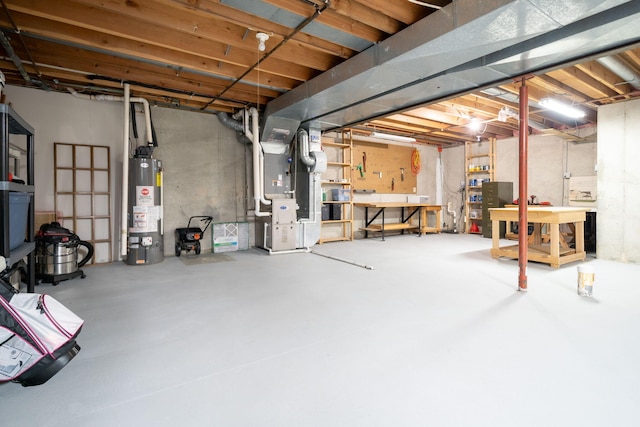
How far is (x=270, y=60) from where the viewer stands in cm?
395

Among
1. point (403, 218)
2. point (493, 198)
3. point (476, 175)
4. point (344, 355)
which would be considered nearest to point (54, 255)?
point (344, 355)

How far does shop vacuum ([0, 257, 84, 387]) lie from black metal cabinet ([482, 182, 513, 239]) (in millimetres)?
8318

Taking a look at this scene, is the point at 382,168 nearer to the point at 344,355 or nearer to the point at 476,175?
the point at 476,175

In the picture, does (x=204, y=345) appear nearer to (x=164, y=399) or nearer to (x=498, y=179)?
(x=164, y=399)

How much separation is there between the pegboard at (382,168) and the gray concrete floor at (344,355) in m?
4.58

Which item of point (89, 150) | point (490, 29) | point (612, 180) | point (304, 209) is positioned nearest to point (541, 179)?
point (612, 180)

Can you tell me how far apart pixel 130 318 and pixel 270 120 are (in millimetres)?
3851

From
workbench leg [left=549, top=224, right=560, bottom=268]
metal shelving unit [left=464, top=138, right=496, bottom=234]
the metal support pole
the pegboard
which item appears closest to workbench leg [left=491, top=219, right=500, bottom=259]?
workbench leg [left=549, top=224, right=560, bottom=268]

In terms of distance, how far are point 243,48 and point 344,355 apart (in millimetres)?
3497

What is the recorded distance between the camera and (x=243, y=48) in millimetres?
3682

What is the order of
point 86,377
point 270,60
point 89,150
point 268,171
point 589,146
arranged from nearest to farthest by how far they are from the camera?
point 86,377
point 270,60
point 89,150
point 268,171
point 589,146

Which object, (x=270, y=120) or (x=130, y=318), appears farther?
(x=270, y=120)

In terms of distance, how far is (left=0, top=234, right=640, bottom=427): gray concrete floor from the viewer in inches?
57.2

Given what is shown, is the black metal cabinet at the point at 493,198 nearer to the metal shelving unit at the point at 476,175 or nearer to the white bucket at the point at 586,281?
the metal shelving unit at the point at 476,175
